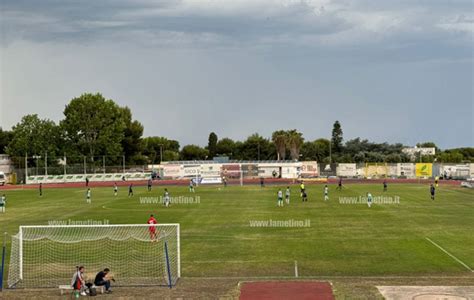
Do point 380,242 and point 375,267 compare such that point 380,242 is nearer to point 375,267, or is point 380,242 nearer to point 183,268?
point 375,267

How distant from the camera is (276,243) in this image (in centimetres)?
3441

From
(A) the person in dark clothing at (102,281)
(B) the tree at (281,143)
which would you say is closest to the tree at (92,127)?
(B) the tree at (281,143)

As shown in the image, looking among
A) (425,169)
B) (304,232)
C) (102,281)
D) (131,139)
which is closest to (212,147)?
(131,139)

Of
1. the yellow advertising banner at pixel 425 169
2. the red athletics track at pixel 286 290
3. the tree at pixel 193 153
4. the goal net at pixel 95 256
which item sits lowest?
the red athletics track at pixel 286 290

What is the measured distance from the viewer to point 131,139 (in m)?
150

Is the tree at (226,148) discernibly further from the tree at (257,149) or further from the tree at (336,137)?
the tree at (336,137)

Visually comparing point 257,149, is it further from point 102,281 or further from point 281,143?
point 102,281

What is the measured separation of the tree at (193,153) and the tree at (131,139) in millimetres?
38540

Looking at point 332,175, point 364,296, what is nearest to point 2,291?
point 364,296

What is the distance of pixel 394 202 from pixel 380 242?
2463cm

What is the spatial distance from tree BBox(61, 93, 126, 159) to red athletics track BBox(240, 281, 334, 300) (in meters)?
110

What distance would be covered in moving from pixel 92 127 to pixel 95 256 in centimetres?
10609

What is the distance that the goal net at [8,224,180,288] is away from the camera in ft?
85.9

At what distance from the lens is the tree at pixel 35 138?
128625mm
